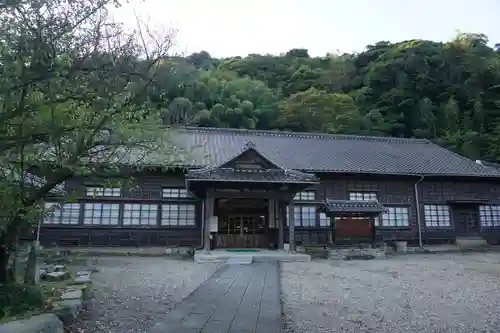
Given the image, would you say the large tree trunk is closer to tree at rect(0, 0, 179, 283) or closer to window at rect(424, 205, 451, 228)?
tree at rect(0, 0, 179, 283)

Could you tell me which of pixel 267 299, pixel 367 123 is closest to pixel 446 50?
pixel 367 123

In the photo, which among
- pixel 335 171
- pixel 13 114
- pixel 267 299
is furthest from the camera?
pixel 335 171

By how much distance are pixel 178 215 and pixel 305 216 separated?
607cm

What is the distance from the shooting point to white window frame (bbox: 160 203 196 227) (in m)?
17.0

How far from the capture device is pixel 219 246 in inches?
658

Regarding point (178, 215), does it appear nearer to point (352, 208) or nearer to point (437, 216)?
point (352, 208)

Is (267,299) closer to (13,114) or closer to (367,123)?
(13,114)

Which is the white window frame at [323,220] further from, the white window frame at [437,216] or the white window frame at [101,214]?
the white window frame at [101,214]

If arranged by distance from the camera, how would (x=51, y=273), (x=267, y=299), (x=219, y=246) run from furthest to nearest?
1. (x=219, y=246)
2. (x=51, y=273)
3. (x=267, y=299)

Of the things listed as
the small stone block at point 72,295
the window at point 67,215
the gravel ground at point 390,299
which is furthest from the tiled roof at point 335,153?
the small stone block at point 72,295

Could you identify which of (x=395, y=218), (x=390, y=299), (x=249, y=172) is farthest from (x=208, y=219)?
(x=395, y=218)

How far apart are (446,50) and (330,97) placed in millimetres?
17403

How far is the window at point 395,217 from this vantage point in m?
18.8

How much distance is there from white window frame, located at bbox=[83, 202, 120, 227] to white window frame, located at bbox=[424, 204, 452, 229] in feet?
50.3
